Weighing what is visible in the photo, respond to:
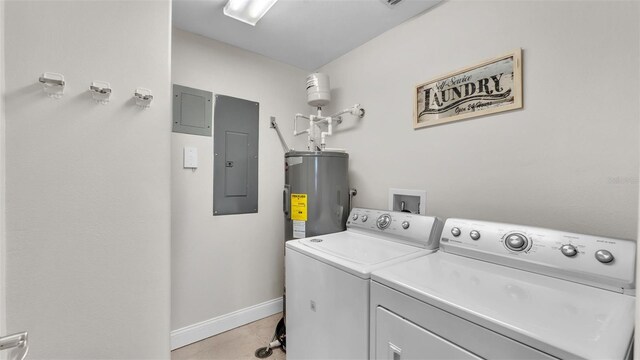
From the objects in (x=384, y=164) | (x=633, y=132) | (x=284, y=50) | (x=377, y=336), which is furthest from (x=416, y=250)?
(x=284, y=50)

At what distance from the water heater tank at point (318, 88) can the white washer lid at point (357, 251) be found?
1221 millimetres

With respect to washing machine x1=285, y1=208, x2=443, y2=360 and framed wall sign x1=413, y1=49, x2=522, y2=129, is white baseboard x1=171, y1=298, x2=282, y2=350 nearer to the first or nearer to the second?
washing machine x1=285, y1=208, x2=443, y2=360

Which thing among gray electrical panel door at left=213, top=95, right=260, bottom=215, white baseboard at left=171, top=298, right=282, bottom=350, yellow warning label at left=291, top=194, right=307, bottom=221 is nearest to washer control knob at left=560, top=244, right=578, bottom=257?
yellow warning label at left=291, top=194, right=307, bottom=221

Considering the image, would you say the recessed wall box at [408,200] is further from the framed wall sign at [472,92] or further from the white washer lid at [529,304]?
the white washer lid at [529,304]

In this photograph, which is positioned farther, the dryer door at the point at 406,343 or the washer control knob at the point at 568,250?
the washer control knob at the point at 568,250

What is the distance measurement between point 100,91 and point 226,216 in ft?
4.30

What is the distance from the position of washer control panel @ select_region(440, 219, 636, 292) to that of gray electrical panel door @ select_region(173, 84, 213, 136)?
6.24 feet

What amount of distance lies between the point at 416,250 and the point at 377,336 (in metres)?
0.54

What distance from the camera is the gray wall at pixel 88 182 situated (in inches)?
33.9

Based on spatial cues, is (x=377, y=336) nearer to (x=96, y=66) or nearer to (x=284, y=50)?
(x=96, y=66)

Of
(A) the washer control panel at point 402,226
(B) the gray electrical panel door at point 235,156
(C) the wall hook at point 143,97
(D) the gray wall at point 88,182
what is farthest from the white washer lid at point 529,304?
(B) the gray electrical panel door at point 235,156

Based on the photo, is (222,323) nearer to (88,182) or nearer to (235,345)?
(235,345)

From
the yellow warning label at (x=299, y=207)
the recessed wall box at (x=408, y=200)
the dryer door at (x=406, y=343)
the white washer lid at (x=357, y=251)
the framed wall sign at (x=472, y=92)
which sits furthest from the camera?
the yellow warning label at (x=299, y=207)

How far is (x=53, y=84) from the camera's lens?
2.94 ft
